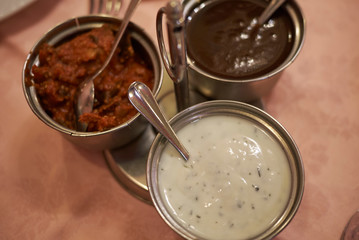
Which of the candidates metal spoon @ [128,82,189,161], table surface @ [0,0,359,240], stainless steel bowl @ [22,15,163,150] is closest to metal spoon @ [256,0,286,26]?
table surface @ [0,0,359,240]

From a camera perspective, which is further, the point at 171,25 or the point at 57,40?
the point at 57,40

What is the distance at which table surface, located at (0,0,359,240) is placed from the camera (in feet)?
3.85

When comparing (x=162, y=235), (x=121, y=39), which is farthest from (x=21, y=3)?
(x=162, y=235)

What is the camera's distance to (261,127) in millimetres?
1055

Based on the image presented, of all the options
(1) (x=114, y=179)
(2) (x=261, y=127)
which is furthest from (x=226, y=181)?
(1) (x=114, y=179)

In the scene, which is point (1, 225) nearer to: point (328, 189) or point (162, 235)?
point (162, 235)

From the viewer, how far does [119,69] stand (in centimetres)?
127

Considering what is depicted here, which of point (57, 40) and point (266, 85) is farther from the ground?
point (57, 40)

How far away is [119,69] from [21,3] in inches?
25.7

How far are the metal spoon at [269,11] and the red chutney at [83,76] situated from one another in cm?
49

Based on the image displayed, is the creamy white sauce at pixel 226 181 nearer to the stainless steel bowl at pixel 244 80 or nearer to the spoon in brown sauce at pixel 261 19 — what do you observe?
the stainless steel bowl at pixel 244 80

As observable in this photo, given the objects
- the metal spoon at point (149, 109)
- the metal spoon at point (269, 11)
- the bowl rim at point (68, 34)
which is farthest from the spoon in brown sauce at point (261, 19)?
the metal spoon at point (149, 109)

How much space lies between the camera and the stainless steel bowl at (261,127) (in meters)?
0.91

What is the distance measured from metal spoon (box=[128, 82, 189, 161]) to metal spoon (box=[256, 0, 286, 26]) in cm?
64
